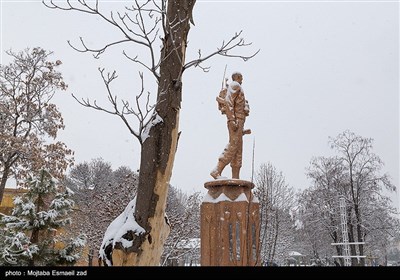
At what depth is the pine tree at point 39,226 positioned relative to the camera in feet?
37.9

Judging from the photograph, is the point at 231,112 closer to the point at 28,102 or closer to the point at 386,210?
the point at 28,102

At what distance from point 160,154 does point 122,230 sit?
725mm

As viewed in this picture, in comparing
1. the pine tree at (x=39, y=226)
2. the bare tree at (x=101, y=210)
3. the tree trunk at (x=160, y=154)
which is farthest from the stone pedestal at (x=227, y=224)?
the bare tree at (x=101, y=210)

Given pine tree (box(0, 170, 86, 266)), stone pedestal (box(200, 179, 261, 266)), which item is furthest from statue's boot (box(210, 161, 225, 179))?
pine tree (box(0, 170, 86, 266))

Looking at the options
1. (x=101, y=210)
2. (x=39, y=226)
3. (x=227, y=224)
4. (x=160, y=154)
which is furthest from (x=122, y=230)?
→ (x=101, y=210)

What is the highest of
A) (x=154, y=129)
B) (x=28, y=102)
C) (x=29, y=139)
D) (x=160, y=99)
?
(x=28, y=102)

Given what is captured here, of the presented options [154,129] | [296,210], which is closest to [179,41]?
[154,129]

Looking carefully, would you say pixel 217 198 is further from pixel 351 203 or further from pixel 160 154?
pixel 351 203

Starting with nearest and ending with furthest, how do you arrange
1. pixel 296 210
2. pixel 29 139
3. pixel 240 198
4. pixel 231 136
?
pixel 240 198, pixel 231 136, pixel 29 139, pixel 296 210

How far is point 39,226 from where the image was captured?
12219 mm

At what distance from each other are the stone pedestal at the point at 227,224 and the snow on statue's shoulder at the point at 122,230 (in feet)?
12.7

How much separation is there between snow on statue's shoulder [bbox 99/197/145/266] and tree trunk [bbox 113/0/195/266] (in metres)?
0.05
